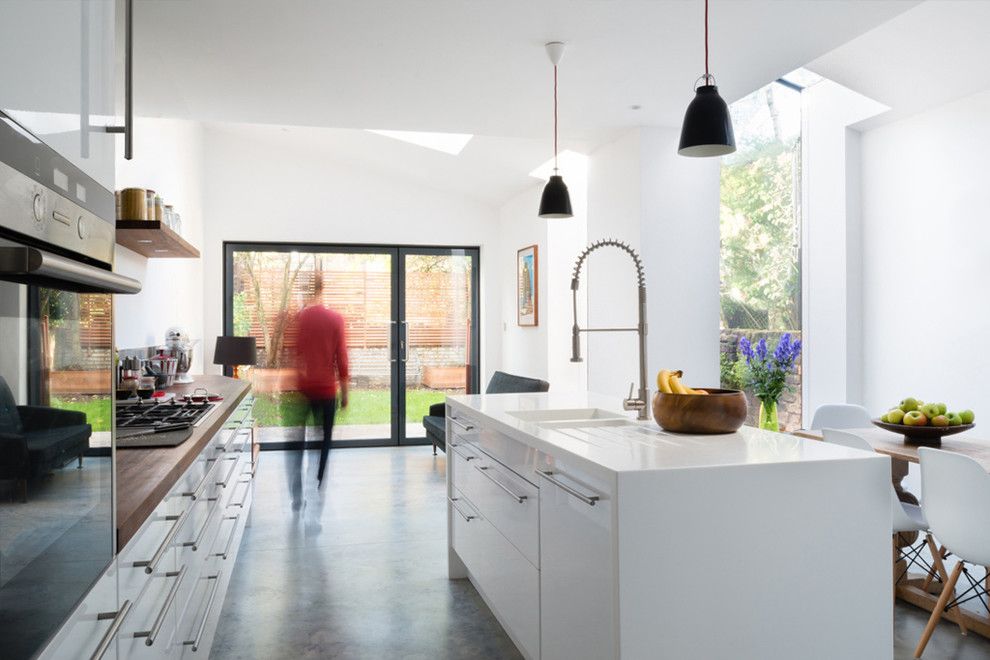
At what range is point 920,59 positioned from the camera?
13.4 ft

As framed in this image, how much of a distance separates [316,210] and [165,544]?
239 inches

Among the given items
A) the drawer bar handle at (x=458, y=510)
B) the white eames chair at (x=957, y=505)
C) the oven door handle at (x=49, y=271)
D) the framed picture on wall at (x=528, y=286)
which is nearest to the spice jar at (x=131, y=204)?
the drawer bar handle at (x=458, y=510)

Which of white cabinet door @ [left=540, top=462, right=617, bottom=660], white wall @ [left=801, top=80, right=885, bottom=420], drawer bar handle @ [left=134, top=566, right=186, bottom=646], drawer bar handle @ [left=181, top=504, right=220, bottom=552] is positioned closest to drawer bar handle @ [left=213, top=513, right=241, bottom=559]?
drawer bar handle @ [left=181, top=504, right=220, bottom=552]

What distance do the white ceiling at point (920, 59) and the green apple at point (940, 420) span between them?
1942 millimetres

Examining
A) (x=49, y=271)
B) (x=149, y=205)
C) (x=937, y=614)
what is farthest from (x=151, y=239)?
(x=937, y=614)

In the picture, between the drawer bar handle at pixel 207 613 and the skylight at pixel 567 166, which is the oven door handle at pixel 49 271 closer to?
the drawer bar handle at pixel 207 613

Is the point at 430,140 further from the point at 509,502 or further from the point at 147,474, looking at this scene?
the point at 147,474

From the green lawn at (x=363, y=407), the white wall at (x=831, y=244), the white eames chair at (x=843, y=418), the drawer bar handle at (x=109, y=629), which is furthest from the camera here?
the green lawn at (x=363, y=407)

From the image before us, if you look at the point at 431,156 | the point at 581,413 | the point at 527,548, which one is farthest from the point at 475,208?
the point at 527,548

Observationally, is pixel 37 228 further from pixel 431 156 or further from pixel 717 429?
pixel 431 156

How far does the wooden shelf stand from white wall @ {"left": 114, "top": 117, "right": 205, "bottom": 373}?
0.10 metres

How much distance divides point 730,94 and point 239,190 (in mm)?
4936

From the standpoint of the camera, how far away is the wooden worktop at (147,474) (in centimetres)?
143

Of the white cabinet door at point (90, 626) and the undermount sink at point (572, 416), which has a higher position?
the undermount sink at point (572, 416)
